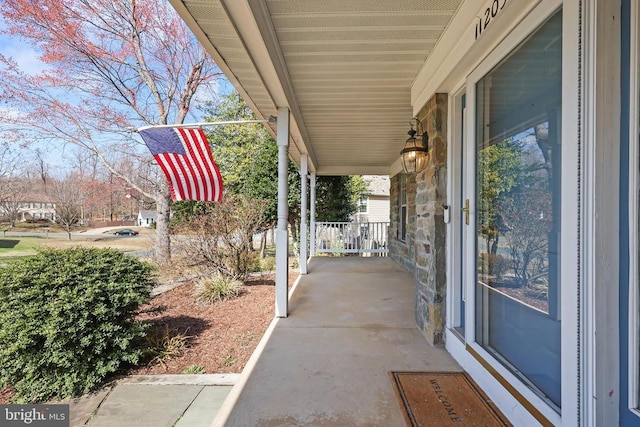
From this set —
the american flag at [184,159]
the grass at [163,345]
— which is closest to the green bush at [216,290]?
the grass at [163,345]

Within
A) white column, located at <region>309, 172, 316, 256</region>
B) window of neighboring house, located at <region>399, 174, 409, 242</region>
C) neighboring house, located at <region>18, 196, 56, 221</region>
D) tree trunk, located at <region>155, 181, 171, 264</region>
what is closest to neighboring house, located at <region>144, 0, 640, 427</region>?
window of neighboring house, located at <region>399, 174, 409, 242</region>

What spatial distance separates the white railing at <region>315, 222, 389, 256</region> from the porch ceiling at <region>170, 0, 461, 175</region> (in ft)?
15.0

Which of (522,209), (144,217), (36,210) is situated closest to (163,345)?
(522,209)

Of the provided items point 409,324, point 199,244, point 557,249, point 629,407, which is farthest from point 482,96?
point 199,244

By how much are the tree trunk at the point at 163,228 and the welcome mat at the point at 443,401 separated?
5725 millimetres

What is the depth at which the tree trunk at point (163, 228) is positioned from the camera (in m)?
6.91

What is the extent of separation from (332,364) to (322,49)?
2533 millimetres

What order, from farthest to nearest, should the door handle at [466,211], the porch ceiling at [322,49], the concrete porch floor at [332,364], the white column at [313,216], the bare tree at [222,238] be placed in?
the white column at [313,216]
the bare tree at [222,238]
the door handle at [466,211]
the porch ceiling at [322,49]
the concrete porch floor at [332,364]

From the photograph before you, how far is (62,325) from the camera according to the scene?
253 centimetres

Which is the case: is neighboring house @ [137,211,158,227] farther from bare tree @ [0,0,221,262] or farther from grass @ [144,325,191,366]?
grass @ [144,325,191,366]

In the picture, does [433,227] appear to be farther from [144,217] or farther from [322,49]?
[144,217]

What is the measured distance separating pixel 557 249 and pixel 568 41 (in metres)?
0.91

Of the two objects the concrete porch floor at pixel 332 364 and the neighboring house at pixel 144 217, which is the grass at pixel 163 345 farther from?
the neighboring house at pixel 144 217

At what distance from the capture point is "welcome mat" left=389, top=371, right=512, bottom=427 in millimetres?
1743
